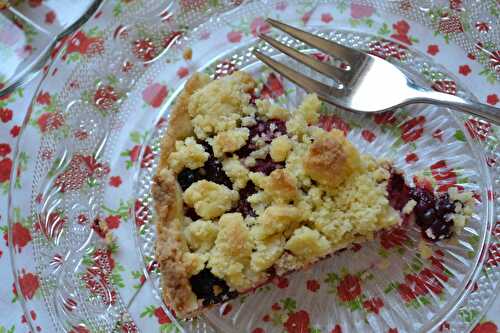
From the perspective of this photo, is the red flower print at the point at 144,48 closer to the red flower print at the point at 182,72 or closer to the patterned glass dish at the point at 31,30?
the red flower print at the point at 182,72

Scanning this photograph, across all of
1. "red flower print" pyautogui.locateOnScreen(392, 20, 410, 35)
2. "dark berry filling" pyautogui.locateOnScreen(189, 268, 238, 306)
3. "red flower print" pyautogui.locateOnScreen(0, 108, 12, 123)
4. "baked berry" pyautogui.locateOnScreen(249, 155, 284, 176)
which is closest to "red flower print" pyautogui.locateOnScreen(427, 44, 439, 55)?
"red flower print" pyautogui.locateOnScreen(392, 20, 410, 35)

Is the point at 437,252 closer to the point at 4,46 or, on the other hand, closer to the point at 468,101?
the point at 468,101

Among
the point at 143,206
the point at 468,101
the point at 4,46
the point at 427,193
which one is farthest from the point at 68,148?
the point at 468,101

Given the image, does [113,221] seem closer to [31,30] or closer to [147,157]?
[147,157]

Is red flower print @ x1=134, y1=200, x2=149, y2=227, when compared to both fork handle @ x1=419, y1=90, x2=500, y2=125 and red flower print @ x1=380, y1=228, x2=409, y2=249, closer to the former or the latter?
red flower print @ x1=380, y1=228, x2=409, y2=249

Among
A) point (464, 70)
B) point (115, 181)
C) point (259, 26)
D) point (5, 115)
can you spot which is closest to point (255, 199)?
point (115, 181)
